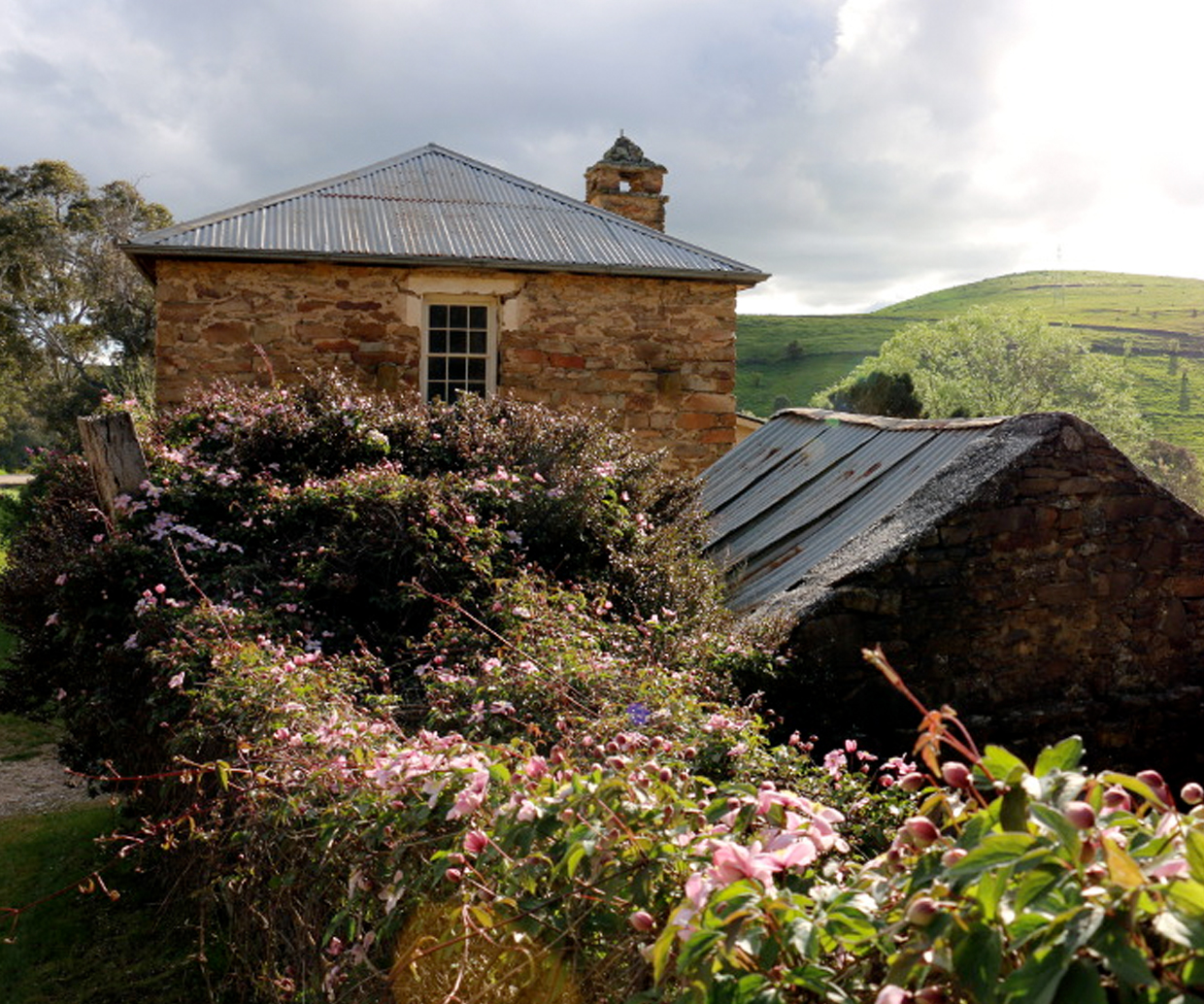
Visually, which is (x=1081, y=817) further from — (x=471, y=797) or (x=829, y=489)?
(x=829, y=489)

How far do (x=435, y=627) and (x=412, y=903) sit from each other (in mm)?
2803

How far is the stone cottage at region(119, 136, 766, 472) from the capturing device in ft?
40.1

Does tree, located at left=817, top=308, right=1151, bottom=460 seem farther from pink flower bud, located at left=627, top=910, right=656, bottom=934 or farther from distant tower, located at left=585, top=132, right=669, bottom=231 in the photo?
pink flower bud, located at left=627, top=910, right=656, bottom=934

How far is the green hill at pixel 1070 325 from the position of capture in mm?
66688

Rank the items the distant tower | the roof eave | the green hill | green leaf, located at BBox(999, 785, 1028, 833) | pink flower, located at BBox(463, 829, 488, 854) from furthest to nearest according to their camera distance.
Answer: the green hill → the distant tower → the roof eave → pink flower, located at BBox(463, 829, 488, 854) → green leaf, located at BBox(999, 785, 1028, 833)

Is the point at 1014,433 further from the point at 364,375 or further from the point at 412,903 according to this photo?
Answer: the point at 364,375

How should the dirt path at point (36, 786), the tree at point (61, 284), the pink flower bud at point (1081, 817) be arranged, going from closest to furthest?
the pink flower bud at point (1081, 817) → the dirt path at point (36, 786) → the tree at point (61, 284)

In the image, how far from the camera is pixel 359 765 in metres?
3.32

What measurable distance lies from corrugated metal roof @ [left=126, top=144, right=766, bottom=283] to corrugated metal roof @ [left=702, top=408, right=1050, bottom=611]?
3.45 metres

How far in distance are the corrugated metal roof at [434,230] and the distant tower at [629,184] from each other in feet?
6.29

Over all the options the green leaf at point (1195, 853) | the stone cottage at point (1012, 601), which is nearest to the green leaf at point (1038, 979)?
the green leaf at point (1195, 853)

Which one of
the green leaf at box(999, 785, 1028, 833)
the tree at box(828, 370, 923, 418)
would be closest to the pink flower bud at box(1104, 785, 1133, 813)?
the green leaf at box(999, 785, 1028, 833)

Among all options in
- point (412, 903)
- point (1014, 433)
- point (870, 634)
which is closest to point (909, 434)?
point (1014, 433)

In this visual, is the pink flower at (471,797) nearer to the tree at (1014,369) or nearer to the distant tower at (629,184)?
the distant tower at (629,184)
